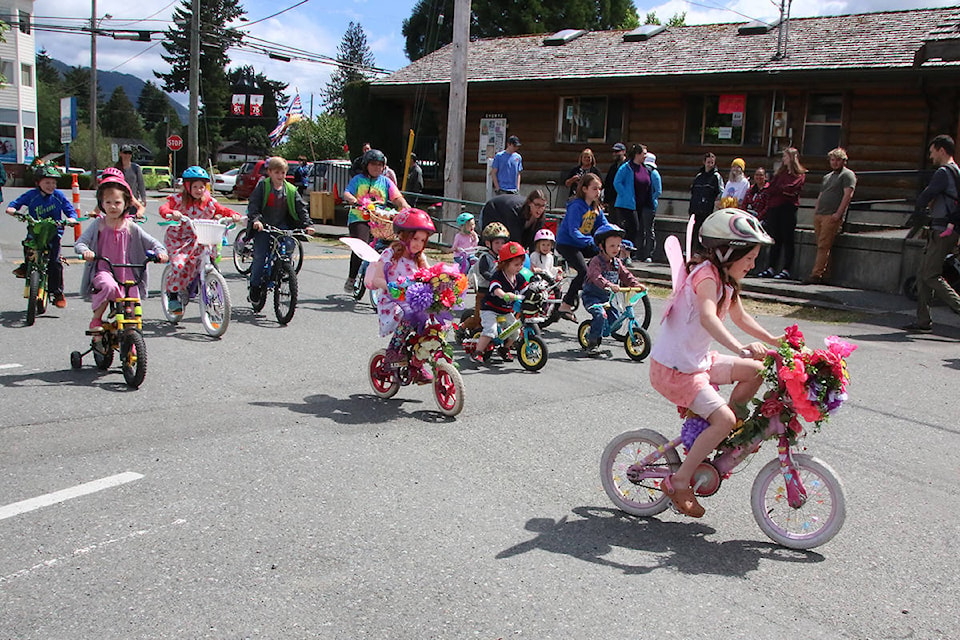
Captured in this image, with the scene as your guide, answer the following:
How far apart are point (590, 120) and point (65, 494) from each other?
2198cm

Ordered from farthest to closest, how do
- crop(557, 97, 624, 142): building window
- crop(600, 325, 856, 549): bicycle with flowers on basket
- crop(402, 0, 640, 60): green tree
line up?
crop(402, 0, 640, 60): green tree → crop(557, 97, 624, 142): building window → crop(600, 325, 856, 549): bicycle with flowers on basket

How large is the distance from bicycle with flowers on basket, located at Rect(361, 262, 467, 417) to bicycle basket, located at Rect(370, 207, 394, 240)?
4.07m

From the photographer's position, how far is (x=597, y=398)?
305 inches

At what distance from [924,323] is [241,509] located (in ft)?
30.4

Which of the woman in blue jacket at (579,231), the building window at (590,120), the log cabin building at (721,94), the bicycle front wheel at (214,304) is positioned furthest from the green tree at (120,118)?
the woman in blue jacket at (579,231)

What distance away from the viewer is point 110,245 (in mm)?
7859

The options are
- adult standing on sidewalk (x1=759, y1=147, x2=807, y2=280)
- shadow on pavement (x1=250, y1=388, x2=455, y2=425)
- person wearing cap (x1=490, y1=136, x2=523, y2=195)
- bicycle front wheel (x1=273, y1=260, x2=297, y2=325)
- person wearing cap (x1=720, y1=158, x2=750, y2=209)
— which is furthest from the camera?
person wearing cap (x1=720, y1=158, x2=750, y2=209)

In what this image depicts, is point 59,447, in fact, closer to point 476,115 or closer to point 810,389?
point 810,389

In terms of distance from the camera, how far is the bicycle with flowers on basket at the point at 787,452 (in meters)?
4.43

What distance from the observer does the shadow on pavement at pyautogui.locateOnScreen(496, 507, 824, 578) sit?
14.6 ft

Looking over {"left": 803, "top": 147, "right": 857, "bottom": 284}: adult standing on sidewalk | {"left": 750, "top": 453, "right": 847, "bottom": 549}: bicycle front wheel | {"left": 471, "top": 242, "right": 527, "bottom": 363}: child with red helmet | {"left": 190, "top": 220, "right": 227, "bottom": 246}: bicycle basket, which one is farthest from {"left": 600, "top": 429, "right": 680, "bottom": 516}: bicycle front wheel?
{"left": 803, "top": 147, "right": 857, "bottom": 284}: adult standing on sidewalk

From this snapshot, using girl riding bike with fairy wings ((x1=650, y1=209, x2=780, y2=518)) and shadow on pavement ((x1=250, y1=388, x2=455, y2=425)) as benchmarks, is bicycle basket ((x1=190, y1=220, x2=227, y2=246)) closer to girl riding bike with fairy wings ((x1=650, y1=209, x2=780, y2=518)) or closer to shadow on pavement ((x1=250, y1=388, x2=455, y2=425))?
shadow on pavement ((x1=250, y1=388, x2=455, y2=425))

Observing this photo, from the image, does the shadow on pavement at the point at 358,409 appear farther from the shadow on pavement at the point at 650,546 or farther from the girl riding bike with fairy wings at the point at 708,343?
the girl riding bike with fairy wings at the point at 708,343

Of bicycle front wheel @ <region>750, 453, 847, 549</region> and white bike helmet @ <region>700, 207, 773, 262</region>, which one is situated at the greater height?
white bike helmet @ <region>700, 207, 773, 262</region>
